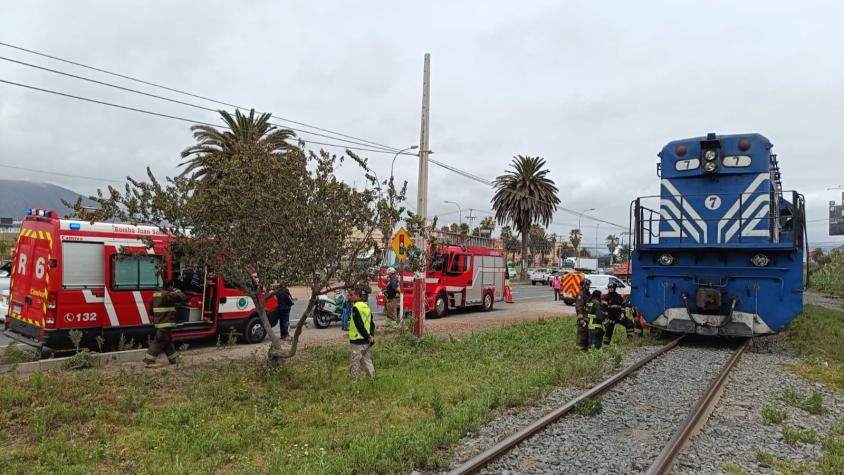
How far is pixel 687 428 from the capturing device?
5.96 metres

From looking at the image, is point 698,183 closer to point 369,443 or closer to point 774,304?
point 774,304

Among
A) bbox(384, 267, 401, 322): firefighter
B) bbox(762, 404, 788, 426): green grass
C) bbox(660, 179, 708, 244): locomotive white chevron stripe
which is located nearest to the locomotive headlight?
bbox(660, 179, 708, 244): locomotive white chevron stripe

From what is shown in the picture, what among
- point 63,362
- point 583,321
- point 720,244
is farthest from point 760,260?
point 63,362

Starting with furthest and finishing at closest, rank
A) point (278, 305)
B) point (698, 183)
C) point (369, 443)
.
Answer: point (278, 305), point (698, 183), point (369, 443)

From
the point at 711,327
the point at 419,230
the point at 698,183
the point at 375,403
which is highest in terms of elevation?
the point at 698,183

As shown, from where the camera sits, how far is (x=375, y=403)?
757cm

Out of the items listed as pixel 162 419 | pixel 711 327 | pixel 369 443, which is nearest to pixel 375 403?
pixel 369 443

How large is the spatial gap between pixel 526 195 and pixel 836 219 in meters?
25.1

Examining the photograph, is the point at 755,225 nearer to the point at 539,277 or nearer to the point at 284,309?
the point at 284,309

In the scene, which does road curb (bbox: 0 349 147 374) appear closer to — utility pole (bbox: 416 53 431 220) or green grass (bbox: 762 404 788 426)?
utility pole (bbox: 416 53 431 220)

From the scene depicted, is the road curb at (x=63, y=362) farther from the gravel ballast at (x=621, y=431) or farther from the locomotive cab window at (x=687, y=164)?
the locomotive cab window at (x=687, y=164)

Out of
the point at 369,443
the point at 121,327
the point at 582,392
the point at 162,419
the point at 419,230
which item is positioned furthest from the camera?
the point at 121,327

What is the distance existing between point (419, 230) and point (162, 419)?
4.45 m

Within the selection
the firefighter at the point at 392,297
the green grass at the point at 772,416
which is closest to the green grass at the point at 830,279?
the firefighter at the point at 392,297
